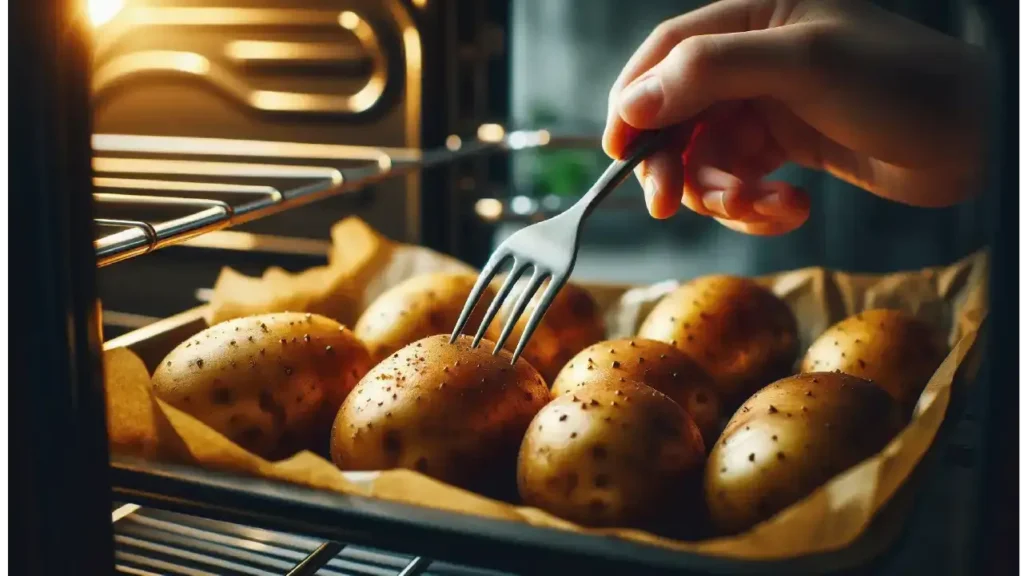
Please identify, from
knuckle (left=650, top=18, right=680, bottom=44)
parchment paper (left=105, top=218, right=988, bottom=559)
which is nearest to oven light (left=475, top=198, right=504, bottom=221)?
parchment paper (left=105, top=218, right=988, bottom=559)

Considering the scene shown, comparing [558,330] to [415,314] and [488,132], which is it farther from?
[488,132]

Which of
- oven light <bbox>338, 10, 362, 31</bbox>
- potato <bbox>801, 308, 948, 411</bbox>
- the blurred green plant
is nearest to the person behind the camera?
potato <bbox>801, 308, 948, 411</bbox>

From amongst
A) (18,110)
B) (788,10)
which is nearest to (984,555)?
(18,110)

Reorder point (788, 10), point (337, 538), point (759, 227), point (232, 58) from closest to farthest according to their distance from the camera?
point (337, 538)
point (788, 10)
point (759, 227)
point (232, 58)

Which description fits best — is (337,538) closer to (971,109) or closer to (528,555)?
(528,555)

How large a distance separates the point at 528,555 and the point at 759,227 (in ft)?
1.79

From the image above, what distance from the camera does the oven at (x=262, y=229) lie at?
1.43ft

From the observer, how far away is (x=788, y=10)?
0.84 meters

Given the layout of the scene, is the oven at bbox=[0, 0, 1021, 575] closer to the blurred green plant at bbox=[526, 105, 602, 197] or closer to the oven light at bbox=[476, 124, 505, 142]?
the oven light at bbox=[476, 124, 505, 142]

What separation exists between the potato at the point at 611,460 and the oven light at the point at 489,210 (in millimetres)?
796

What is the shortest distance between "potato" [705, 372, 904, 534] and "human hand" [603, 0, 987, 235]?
15 centimetres

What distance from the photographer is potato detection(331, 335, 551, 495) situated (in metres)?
0.63

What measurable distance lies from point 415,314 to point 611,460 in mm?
347

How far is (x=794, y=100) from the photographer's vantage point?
710 millimetres
